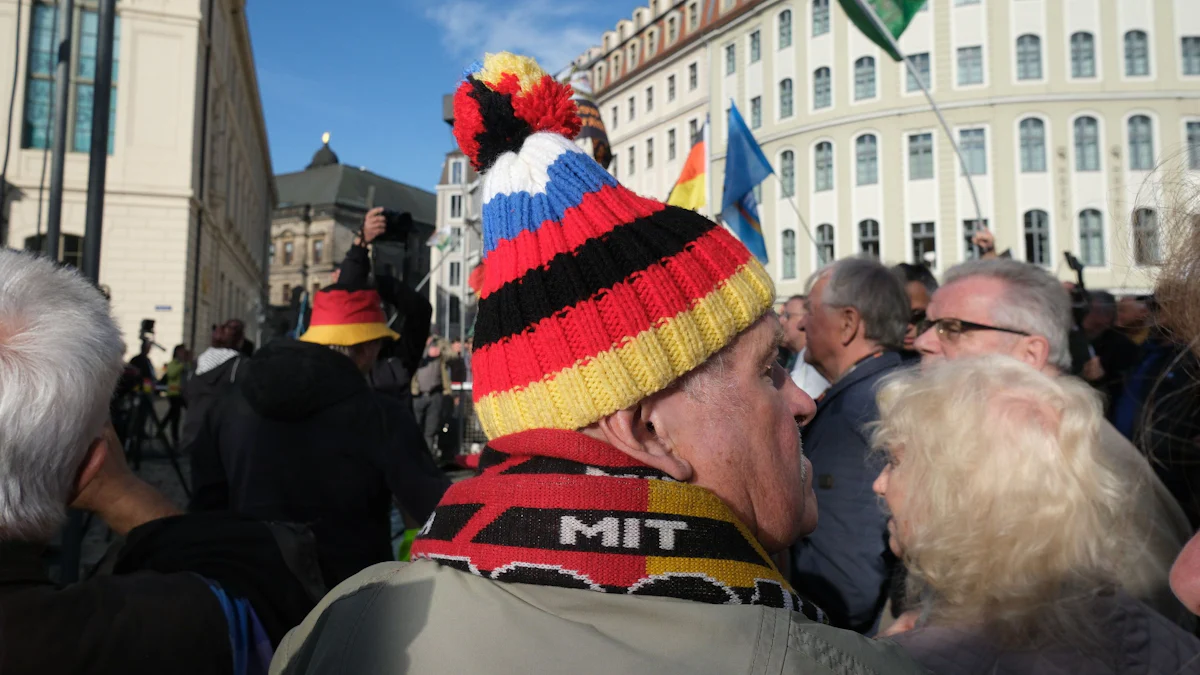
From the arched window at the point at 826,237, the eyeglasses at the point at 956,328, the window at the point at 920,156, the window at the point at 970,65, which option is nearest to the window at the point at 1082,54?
the window at the point at 970,65

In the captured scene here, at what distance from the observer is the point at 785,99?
33.9 metres

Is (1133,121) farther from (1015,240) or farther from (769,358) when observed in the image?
(769,358)

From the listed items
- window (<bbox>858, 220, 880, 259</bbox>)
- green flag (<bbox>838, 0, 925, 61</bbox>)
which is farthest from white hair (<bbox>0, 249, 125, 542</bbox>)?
window (<bbox>858, 220, 880, 259</bbox>)

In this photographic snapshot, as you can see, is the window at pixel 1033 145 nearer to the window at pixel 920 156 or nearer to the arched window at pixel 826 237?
the window at pixel 920 156

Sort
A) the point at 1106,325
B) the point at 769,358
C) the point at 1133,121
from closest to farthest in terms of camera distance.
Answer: the point at 769,358
the point at 1106,325
the point at 1133,121

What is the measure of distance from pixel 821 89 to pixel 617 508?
34597 millimetres

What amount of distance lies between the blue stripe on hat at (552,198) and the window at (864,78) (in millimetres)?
33181

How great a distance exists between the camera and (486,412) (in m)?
1.23

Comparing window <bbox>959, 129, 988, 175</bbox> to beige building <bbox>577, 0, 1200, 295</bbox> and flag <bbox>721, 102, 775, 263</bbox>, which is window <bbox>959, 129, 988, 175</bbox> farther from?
flag <bbox>721, 102, 775, 263</bbox>

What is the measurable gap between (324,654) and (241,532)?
32.4 inches

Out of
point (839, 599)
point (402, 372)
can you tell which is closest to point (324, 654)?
point (839, 599)

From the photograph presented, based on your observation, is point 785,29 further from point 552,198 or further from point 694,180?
point 552,198

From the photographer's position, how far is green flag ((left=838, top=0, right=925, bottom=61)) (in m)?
8.62

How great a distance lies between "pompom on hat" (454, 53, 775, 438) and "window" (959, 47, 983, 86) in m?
33.3
